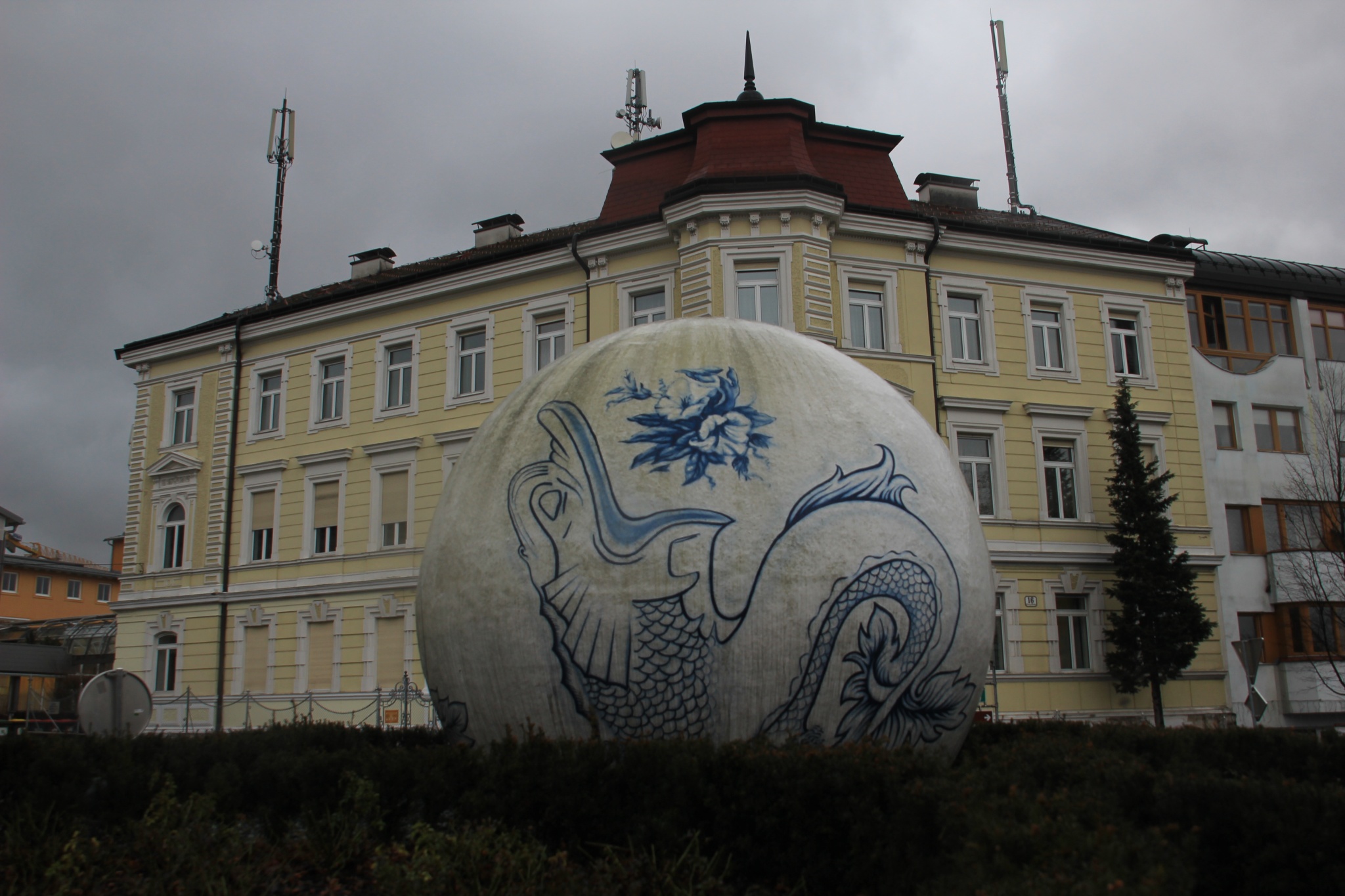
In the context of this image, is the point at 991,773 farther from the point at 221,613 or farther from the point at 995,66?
the point at 995,66

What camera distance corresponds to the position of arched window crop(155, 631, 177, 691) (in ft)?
118

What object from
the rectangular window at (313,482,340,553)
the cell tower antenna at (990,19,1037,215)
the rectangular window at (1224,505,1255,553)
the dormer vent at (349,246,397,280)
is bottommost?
the rectangular window at (1224,505,1255,553)

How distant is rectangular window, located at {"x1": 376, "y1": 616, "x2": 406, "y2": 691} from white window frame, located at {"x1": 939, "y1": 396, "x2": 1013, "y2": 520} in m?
16.4

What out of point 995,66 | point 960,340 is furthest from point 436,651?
point 995,66

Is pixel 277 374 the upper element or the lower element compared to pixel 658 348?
upper

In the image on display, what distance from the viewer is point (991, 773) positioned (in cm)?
661

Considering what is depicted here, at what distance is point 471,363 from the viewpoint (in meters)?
33.4

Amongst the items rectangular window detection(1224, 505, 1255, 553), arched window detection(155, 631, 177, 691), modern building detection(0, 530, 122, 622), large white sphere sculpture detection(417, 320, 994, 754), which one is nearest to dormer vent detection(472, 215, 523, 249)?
arched window detection(155, 631, 177, 691)

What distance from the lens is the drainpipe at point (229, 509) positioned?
3428 cm

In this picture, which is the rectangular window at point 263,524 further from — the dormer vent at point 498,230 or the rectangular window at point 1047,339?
the rectangular window at point 1047,339

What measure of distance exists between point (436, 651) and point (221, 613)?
30.0m

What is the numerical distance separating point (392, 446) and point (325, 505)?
3.31 metres

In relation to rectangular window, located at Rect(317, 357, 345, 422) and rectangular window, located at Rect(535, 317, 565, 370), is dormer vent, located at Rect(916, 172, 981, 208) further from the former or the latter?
rectangular window, located at Rect(317, 357, 345, 422)

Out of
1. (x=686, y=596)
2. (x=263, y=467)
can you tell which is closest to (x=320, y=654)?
(x=263, y=467)
